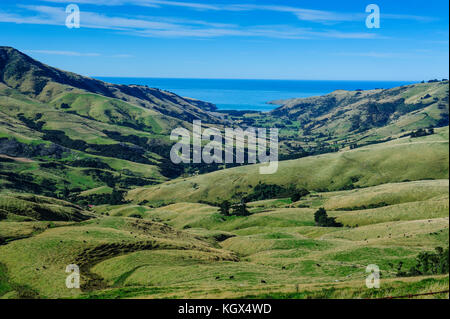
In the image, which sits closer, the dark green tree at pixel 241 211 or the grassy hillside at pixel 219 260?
the grassy hillside at pixel 219 260

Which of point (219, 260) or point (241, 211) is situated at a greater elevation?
point (241, 211)

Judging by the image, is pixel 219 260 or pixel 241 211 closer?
pixel 219 260

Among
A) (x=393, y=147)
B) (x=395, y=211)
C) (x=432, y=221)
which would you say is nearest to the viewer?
(x=432, y=221)

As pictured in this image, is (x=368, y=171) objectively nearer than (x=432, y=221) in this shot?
No

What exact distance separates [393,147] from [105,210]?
147800 mm

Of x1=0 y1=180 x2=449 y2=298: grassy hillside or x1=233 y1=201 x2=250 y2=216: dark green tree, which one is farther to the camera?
x1=233 y1=201 x2=250 y2=216: dark green tree
